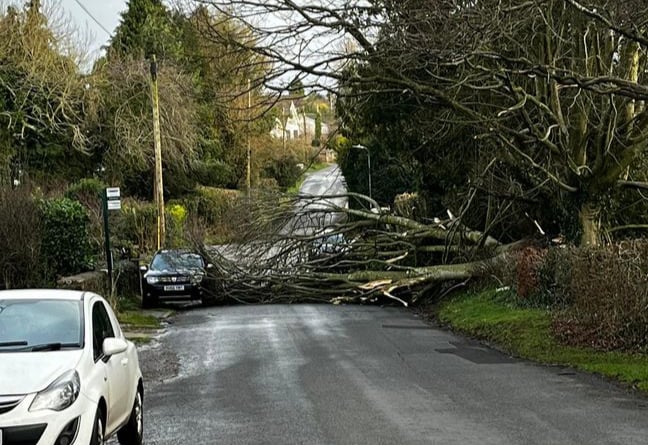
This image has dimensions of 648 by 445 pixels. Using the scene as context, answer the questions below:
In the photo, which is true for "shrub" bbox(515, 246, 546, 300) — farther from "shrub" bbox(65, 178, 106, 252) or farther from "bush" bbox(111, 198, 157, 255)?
"bush" bbox(111, 198, 157, 255)

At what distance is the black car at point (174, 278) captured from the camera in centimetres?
2847

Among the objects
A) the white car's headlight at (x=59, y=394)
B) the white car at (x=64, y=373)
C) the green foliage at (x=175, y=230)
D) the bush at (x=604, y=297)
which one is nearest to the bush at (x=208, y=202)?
the green foliage at (x=175, y=230)

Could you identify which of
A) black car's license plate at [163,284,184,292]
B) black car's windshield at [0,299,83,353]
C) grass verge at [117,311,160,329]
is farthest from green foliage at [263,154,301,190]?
black car's windshield at [0,299,83,353]

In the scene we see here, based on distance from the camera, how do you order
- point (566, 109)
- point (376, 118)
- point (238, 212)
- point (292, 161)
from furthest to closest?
point (292, 161) → point (376, 118) → point (238, 212) → point (566, 109)

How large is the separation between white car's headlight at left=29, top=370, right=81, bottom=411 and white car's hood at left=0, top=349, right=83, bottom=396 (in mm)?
48

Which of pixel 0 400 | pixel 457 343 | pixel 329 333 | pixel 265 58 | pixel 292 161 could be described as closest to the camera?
pixel 0 400

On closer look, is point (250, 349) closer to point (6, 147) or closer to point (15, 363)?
point (15, 363)

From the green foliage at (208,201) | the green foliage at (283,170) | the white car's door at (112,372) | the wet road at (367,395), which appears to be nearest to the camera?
the white car's door at (112,372)

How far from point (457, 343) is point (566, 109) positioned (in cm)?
927

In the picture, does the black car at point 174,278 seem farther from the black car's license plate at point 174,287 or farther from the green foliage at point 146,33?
the green foliage at point 146,33

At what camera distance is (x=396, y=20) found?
21.4 meters

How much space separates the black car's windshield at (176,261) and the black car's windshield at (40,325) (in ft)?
68.1

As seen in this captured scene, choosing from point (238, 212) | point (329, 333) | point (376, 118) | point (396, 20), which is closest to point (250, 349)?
point (329, 333)

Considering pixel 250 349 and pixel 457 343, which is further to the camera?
pixel 457 343
